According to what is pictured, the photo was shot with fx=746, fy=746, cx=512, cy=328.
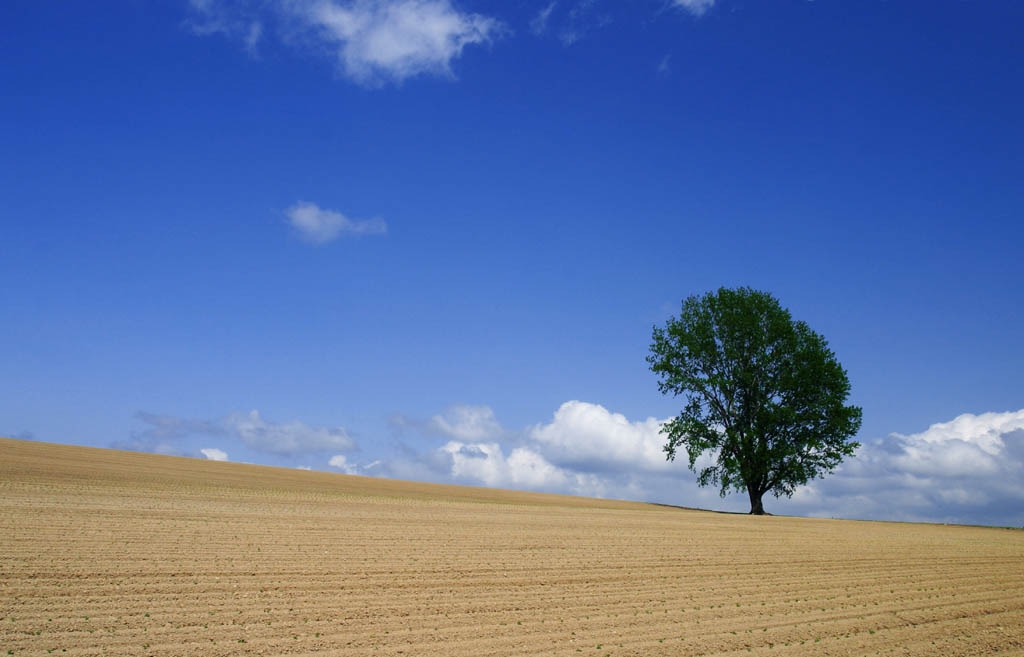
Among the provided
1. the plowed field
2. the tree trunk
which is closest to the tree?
the tree trunk

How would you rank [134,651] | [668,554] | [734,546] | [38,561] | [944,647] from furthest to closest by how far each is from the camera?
[734,546]
[668,554]
[38,561]
[944,647]
[134,651]

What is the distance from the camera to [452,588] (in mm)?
13602

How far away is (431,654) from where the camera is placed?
9.27 meters

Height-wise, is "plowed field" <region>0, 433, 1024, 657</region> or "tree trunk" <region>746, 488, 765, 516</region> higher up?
"tree trunk" <region>746, 488, 765, 516</region>

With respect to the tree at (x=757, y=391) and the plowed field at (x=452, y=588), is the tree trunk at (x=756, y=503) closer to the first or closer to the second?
the tree at (x=757, y=391)

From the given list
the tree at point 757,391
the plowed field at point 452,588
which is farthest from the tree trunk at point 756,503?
the plowed field at point 452,588

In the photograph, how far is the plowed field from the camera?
10.1 metres

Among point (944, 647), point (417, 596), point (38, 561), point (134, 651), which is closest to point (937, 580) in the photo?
point (944, 647)

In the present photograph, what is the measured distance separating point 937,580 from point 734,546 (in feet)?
22.2

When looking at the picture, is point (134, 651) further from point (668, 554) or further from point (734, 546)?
point (734, 546)

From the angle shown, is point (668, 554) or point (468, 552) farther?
point (668, 554)

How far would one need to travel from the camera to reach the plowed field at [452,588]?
10.1 metres

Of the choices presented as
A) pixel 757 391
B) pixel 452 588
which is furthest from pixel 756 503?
pixel 452 588

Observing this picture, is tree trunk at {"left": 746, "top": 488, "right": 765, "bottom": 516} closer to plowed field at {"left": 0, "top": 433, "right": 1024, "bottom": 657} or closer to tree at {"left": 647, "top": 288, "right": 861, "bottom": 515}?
tree at {"left": 647, "top": 288, "right": 861, "bottom": 515}
